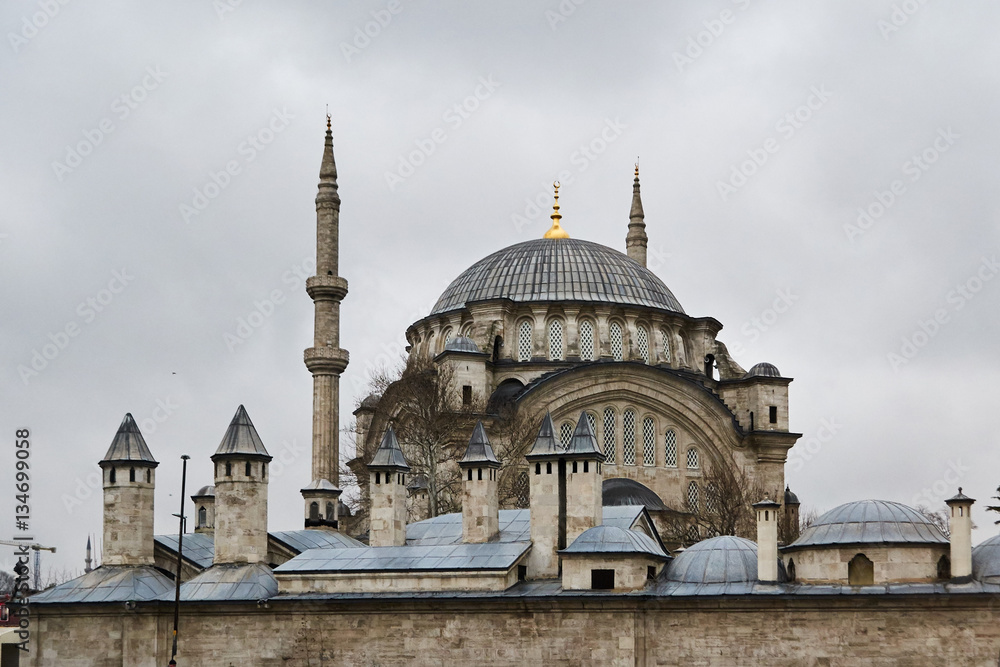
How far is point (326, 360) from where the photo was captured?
40781 mm

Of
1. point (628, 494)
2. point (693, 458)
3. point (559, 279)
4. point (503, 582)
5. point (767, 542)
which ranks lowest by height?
point (503, 582)

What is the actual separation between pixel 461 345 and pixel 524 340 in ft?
9.30

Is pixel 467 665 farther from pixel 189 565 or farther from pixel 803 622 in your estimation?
pixel 189 565

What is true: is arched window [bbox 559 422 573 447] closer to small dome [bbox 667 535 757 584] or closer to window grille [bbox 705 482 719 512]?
window grille [bbox 705 482 719 512]

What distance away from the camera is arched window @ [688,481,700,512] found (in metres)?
41.2

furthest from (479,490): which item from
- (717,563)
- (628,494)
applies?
(628,494)

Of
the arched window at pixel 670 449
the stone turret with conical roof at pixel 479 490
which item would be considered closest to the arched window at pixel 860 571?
the stone turret with conical roof at pixel 479 490

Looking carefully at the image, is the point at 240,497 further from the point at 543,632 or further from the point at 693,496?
the point at 693,496

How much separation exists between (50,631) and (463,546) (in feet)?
24.4

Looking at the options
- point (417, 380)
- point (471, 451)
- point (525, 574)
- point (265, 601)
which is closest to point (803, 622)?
point (525, 574)

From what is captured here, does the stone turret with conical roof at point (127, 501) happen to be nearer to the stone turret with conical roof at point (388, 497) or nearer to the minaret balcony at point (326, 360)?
the stone turret with conical roof at point (388, 497)

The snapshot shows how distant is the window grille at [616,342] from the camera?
4338 centimetres

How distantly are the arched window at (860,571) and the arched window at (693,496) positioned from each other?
16.7m

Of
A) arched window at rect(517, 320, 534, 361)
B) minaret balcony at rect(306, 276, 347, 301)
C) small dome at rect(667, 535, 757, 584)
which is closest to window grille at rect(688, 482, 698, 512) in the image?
arched window at rect(517, 320, 534, 361)
